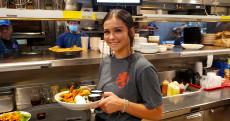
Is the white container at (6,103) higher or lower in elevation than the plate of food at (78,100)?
lower

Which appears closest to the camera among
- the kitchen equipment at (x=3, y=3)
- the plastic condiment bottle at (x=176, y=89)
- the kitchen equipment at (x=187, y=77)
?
the kitchen equipment at (x=3, y=3)

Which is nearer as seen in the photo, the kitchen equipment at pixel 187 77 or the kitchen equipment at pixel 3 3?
the kitchen equipment at pixel 3 3

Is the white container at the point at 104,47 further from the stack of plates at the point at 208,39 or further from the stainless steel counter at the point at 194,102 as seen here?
the stack of plates at the point at 208,39

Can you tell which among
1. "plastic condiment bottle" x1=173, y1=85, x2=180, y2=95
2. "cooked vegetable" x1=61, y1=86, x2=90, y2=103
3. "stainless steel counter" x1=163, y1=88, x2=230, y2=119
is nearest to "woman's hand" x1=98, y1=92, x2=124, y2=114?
"cooked vegetable" x1=61, y1=86, x2=90, y2=103

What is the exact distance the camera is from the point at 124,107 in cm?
120

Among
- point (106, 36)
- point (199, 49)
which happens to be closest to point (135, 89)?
point (106, 36)

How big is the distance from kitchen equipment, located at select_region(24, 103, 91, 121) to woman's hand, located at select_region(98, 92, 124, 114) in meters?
0.50

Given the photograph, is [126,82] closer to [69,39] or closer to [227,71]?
[69,39]

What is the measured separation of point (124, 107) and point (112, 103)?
70 millimetres

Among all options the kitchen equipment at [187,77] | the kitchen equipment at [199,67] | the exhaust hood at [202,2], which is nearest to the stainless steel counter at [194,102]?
the kitchen equipment at [187,77]

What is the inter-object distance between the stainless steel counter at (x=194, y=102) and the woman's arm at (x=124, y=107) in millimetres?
729

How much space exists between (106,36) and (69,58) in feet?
1.66

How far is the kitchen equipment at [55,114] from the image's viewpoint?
1609mm

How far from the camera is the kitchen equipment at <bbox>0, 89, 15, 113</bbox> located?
1.73 meters
